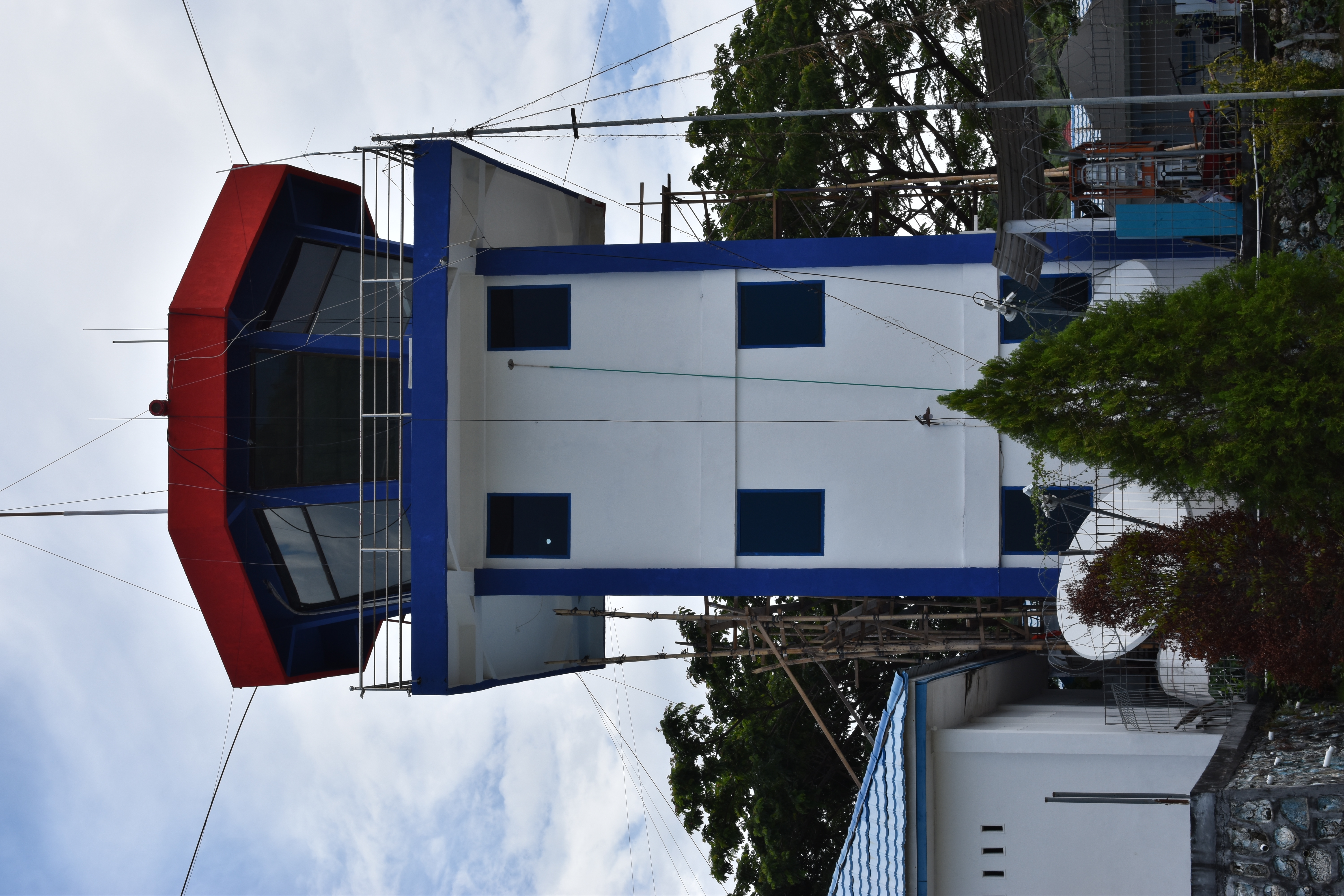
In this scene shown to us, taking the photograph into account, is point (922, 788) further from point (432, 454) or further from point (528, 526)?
point (432, 454)

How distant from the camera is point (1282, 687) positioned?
1278 cm

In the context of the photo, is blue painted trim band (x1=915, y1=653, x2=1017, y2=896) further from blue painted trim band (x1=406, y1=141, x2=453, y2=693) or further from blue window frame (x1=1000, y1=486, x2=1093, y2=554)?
blue painted trim band (x1=406, y1=141, x2=453, y2=693)

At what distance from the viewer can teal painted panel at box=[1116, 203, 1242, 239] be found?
42.2 feet

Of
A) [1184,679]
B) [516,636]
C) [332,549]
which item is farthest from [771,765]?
[332,549]

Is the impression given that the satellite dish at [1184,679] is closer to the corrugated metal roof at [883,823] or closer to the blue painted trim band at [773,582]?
the blue painted trim band at [773,582]

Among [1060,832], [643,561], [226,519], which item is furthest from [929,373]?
[226,519]

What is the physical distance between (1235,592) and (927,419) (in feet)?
14.8

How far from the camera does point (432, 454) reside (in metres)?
13.3

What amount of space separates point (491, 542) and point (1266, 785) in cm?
1025

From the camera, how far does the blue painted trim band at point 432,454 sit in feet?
43.6

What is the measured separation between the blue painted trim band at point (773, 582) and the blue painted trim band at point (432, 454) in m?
0.13

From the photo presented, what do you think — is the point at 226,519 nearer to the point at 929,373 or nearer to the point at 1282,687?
the point at 929,373

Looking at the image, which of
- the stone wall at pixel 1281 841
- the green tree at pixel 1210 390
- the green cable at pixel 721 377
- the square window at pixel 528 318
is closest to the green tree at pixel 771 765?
the green cable at pixel 721 377

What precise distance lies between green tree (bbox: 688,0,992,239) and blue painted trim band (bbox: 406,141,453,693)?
30.8 feet
